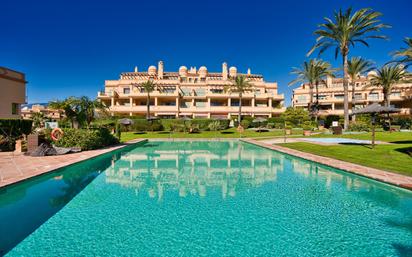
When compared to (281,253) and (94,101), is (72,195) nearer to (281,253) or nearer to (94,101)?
(281,253)

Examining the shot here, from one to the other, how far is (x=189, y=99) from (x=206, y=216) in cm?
4724

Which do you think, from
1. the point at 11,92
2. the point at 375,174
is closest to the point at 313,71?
the point at 375,174

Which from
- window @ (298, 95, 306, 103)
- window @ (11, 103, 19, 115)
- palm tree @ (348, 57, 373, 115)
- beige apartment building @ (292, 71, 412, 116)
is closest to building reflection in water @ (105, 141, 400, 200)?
window @ (11, 103, 19, 115)

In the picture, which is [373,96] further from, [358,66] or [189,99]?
[189,99]

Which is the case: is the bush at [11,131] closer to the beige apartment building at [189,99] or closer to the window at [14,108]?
the window at [14,108]

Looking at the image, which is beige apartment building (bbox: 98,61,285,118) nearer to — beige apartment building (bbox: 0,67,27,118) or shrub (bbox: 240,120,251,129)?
shrub (bbox: 240,120,251,129)

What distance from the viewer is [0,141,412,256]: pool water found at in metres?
4.33

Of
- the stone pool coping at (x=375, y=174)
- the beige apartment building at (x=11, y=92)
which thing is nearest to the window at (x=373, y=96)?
the stone pool coping at (x=375, y=174)

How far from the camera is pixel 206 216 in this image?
5.79 m

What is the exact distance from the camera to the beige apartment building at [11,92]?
78.4 feet

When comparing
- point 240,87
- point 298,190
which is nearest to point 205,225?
point 298,190

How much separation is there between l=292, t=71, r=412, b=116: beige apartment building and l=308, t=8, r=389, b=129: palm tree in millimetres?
27984

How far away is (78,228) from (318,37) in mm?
33638

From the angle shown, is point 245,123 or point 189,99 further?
point 189,99
